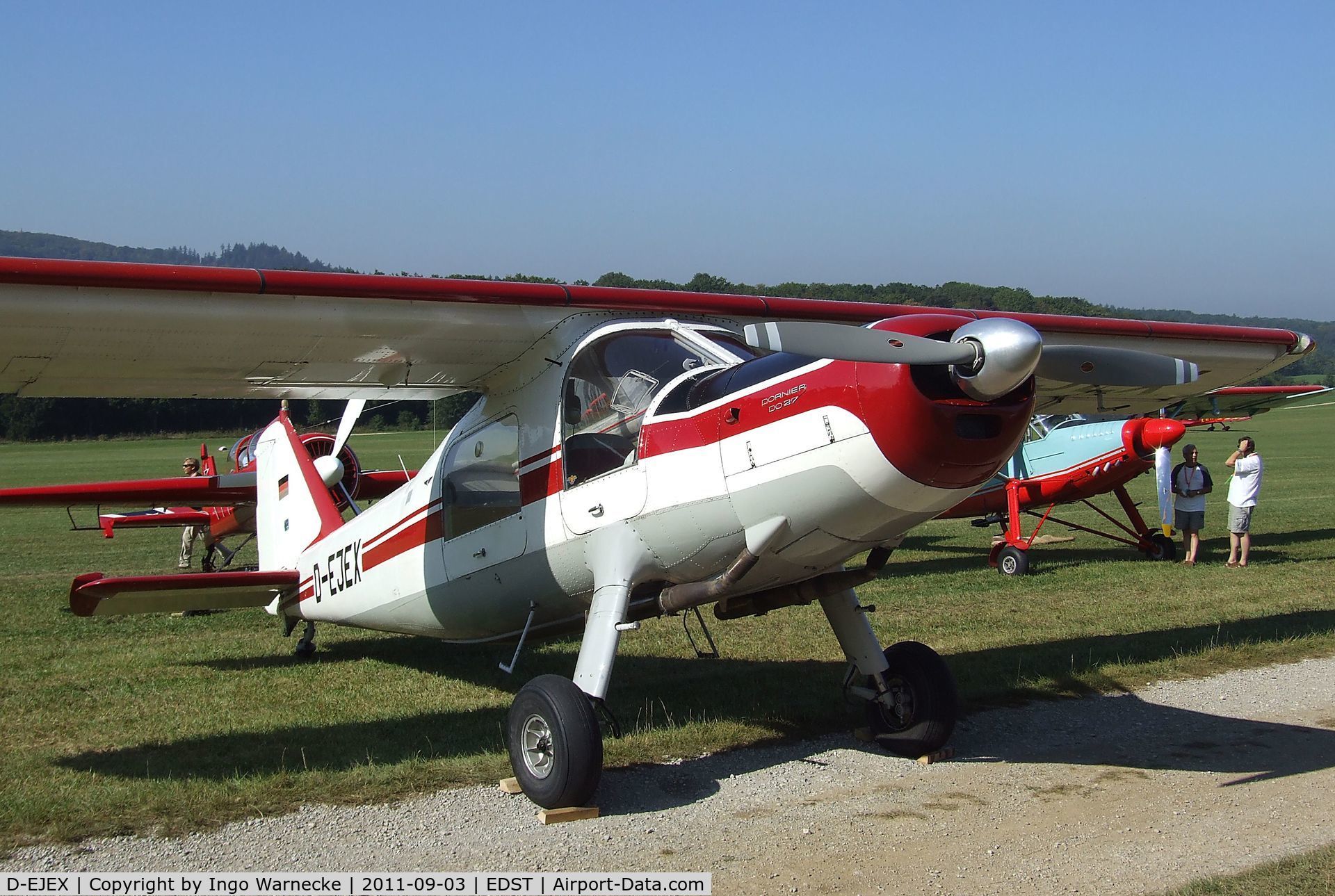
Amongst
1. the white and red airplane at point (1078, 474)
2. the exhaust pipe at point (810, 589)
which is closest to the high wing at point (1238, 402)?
the white and red airplane at point (1078, 474)

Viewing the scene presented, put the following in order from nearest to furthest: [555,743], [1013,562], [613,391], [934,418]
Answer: [934,418], [555,743], [613,391], [1013,562]

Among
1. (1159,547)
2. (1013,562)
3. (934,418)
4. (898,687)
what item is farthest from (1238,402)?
(934,418)

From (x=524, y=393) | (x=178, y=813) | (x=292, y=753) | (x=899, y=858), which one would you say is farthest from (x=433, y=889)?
(x=524, y=393)

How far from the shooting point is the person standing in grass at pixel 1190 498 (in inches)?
554

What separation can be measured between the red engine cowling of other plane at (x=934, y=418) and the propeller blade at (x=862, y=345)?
0.45ft

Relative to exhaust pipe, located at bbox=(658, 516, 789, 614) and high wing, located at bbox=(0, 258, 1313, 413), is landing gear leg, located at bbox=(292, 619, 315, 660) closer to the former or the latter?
high wing, located at bbox=(0, 258, 1313, 413)

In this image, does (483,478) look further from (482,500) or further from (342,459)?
(342,459)

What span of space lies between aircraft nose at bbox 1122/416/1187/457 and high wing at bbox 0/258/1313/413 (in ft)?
23.3

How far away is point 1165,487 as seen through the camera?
→ 15.0 m

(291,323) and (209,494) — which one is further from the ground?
(291,323)

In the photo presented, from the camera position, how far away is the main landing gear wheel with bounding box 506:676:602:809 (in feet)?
16.6

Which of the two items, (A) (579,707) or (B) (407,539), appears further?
(B) (407,539)

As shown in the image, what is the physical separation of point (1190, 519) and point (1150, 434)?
47.8 inches

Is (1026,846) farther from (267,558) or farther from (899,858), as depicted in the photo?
(267,558)
